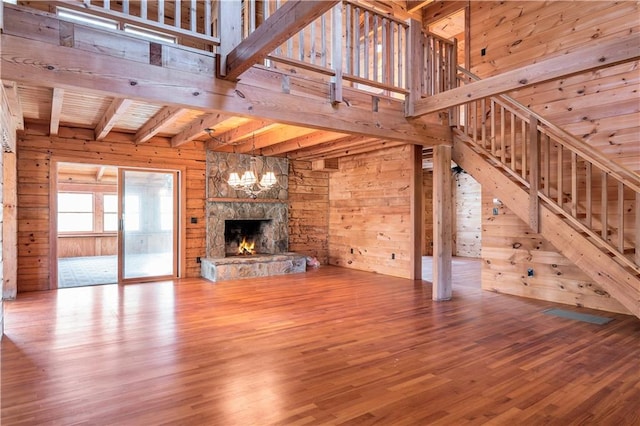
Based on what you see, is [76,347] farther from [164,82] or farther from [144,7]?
[144,7]

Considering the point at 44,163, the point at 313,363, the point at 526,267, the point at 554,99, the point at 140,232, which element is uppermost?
the point at 554,99

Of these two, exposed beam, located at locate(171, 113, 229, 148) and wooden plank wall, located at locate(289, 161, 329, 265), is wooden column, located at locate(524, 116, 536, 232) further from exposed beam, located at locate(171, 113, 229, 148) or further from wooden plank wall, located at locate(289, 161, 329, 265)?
wooden plank wall, located at locate(289, 161, 329, 265)

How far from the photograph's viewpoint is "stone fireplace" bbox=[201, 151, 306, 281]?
23.0 ft

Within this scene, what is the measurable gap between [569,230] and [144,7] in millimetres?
4455

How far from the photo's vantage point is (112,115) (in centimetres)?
464

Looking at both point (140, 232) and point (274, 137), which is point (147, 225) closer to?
point (140, 232)

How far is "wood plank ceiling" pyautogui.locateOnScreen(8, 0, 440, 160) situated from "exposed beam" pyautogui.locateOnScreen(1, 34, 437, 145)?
0.32 m

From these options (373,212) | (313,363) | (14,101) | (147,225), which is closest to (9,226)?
(147,225)

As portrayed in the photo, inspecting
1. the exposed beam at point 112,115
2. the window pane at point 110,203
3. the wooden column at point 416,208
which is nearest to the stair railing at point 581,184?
the wooden column at point 416,208

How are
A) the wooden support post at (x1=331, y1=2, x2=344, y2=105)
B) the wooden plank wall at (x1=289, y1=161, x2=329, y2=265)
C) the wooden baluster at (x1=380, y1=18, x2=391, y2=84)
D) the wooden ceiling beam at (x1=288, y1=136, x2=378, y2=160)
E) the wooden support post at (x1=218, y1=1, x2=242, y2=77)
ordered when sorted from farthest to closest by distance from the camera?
the wooden plank wall at (x1=289, y1=161, x2=329, y2=265)
the wooden ceiling beam at (x1=288, y1=136, x2=378, y2=160)
the wooden baluster at (x1=380, y1=18, x2=391, y2=84)
the wooden support post at (x1=331, y1=2, x2=344, y2=105)
the wooden support post at (x1=218, y1=1, x2=242, y2=77)

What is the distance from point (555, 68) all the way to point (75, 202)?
11880 mm

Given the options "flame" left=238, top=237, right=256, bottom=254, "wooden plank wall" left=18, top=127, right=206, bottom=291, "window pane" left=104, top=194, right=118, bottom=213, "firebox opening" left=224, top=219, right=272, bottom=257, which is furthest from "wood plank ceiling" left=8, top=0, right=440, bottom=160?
"window pane" left=104, top=194, right=118, bottom=213

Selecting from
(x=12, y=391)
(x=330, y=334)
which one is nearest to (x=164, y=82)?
(x=12, y=391)

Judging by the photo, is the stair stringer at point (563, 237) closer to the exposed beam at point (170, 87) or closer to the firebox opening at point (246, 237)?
the exposed beam at point (170, 87)
